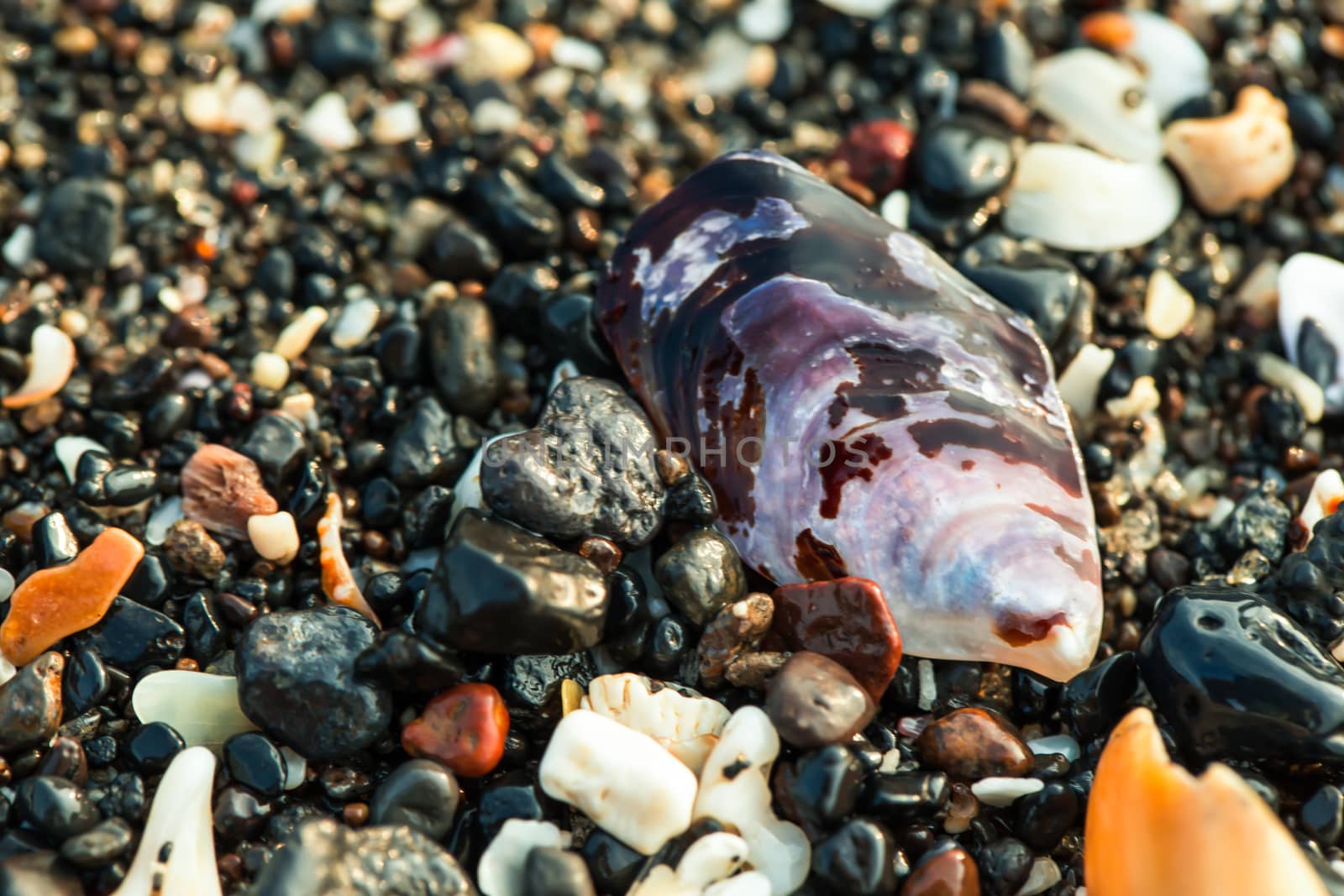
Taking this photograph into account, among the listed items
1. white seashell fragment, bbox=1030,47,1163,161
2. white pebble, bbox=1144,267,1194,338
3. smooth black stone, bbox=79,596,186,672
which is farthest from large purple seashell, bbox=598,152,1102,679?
smooth black stone, bbox=79,596,186,672

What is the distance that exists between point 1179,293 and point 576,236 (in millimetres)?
1907

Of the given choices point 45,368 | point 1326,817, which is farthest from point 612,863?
point 45,368

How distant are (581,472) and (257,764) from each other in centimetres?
98

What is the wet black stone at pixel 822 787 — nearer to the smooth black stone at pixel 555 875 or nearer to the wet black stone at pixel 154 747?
the smooth black stone at pixel 555 875

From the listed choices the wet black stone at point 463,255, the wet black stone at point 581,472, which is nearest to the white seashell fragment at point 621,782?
the wet black stone at point 581,472

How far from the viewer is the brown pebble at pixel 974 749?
244cm

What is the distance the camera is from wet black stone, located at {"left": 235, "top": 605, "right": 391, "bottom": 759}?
2.40 meters

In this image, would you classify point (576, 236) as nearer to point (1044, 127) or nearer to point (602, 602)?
point (602, 602)

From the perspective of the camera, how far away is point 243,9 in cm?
393

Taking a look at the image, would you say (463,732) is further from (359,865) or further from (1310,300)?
(1310,300)

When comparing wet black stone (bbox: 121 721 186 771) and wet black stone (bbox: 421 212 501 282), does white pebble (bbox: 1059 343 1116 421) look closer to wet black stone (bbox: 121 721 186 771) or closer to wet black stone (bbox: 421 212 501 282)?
wet black stone (bbox: 421 212 501 282)

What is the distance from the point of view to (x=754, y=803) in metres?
2.33

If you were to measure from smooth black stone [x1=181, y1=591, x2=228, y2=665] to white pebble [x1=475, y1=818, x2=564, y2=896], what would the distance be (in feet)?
2.84

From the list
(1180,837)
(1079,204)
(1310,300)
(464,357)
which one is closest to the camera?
(1180,837)
